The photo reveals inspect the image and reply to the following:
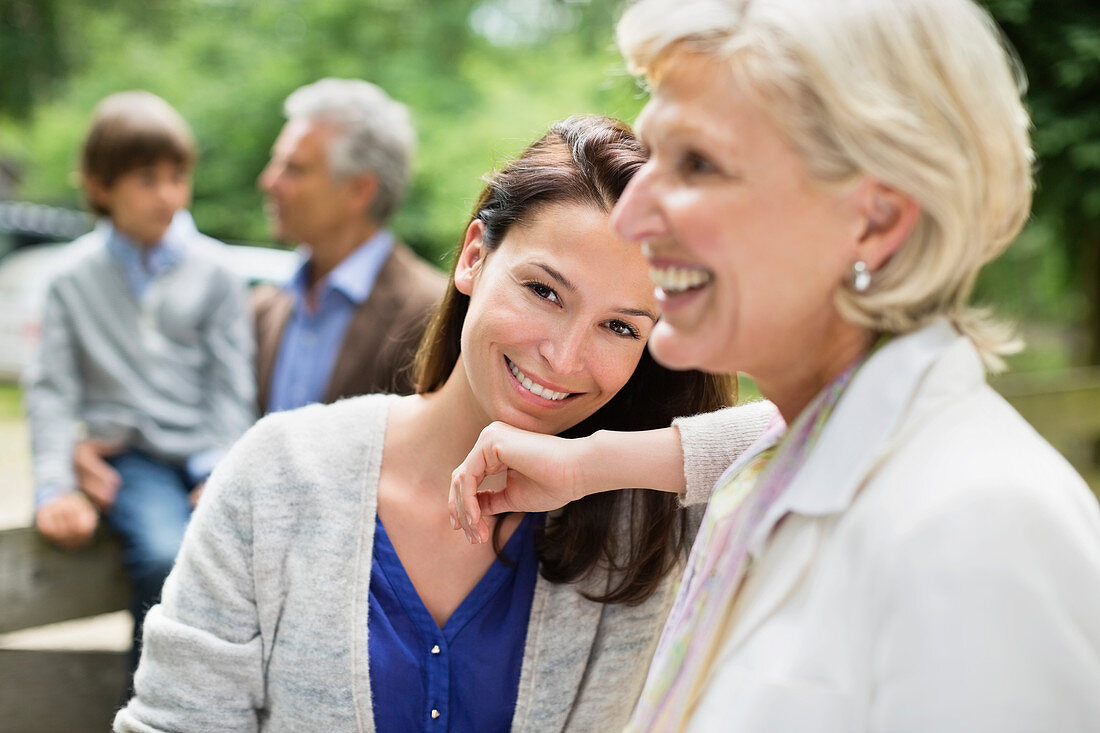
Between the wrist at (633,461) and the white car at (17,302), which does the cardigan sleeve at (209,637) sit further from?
the white car at (17,302)

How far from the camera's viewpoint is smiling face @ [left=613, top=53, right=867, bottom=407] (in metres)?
1.02

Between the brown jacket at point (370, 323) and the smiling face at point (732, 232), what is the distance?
2.22 metres

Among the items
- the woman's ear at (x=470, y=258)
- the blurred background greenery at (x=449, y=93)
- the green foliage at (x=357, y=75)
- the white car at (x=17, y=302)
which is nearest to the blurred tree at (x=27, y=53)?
the blurred background greenery at (x=449, y=93)

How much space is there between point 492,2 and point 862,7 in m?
11.7

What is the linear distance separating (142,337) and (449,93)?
7.07 m

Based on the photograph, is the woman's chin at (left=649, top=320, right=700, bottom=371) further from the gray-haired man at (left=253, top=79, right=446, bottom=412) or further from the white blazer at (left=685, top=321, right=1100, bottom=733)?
the gray-haired man at (left=253, top=79, right=446, bottom=412)

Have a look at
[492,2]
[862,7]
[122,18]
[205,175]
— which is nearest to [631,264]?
[862,7]

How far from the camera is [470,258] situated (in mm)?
1819

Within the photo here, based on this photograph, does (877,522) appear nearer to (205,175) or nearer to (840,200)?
(840,200)

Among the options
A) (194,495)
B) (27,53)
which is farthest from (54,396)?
(27,53)

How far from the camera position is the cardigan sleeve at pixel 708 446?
60.3 inches

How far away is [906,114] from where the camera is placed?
964 millimetres

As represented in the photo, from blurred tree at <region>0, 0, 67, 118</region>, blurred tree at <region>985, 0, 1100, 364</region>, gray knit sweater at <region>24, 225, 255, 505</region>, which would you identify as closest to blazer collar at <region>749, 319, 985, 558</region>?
gray knit sweater at <region>24, 225, 255, 505</region>

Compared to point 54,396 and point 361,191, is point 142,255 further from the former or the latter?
point 361,191
